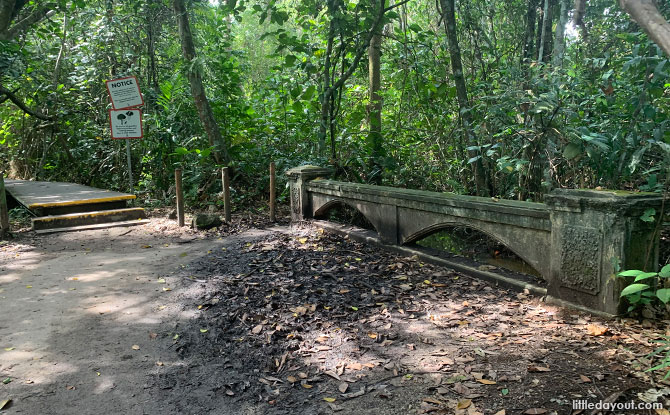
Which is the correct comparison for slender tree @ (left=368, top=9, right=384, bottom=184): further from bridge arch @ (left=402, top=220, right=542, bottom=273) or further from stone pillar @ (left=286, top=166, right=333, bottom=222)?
bridge arch @ (left=402, top=220, right=542, bottom=273)

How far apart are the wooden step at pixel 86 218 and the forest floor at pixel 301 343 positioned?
2535 millimetres

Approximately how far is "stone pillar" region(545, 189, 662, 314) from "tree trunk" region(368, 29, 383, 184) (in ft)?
17.3

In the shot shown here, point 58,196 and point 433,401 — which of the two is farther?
point 58,196

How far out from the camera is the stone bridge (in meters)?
3.79

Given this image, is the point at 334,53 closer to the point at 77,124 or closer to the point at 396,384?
the point at 396,384

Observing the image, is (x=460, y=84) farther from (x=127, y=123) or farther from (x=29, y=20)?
(x=29, y=20)

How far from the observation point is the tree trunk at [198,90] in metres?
10.2

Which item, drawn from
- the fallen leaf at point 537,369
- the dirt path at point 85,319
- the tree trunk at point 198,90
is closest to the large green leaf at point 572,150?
the fallen leaf at point 537,369

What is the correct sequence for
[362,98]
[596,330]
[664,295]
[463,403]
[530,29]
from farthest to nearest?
[362,98], [530,29], [596,330], [664,295], [463,403]

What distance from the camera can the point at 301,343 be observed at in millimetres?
4059

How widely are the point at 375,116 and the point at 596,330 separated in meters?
7.07

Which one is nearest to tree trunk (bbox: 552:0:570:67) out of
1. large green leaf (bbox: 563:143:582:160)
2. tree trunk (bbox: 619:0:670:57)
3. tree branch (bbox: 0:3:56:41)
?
large green leaf (bbox: 563:143:582:160)

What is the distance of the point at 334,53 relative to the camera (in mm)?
9859

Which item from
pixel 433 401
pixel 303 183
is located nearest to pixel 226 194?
pixel 303 183
